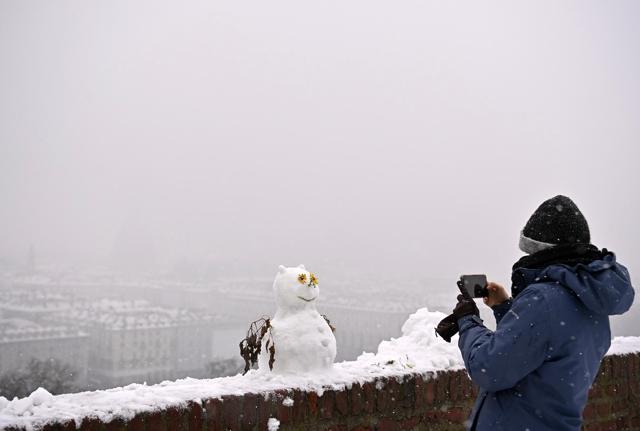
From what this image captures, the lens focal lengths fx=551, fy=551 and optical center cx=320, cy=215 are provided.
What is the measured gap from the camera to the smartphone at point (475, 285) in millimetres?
2398

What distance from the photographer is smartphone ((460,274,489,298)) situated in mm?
2398

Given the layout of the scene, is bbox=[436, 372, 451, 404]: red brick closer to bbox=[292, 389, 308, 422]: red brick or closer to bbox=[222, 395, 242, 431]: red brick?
bbox=[292, 389, 308, 422]: red brick

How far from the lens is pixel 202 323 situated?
65.4 metres

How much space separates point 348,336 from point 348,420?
5761 centimetres

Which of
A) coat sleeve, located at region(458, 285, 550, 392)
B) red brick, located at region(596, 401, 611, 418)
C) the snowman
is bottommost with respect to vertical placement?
red brick, located at region(596, 401, 611, 418)

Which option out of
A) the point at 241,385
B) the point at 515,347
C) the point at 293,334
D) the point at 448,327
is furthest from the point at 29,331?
the point at 515,347

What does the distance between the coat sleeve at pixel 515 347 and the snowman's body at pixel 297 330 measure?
1.62 m

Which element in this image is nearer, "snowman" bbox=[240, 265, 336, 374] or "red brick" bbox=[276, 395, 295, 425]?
"red brick" bbox=[276, 395, 295, 425]

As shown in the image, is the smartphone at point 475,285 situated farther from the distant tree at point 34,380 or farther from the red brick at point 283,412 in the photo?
the distant tree at point 34,380

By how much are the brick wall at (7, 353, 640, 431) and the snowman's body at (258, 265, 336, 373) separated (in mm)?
317

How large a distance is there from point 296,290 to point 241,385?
83 centimetres

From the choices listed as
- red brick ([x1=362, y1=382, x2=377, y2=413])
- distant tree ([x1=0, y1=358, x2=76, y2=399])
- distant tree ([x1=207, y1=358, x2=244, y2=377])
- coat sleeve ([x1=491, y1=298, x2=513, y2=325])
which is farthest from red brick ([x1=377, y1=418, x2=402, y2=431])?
distant tree ([x1=207, y1=358, x2=244, y2=377])

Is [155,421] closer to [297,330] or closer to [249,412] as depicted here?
[249,412]

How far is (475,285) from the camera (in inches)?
95.6
